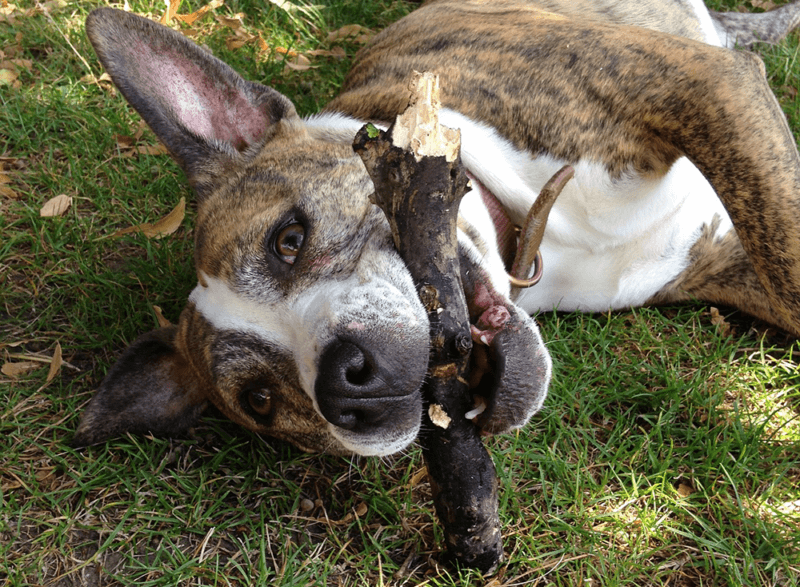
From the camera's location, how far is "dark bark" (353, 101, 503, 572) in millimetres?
2123

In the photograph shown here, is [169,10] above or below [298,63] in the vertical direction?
above

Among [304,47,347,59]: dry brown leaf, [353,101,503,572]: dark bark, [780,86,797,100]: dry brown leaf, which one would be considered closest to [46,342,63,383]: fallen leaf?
[353,101,503,572]: dark bark

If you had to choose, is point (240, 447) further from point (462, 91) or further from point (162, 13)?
point (162, 13)

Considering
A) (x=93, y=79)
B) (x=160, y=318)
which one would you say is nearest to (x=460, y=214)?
(x=160, y=318)

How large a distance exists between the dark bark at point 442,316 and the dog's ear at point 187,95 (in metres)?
1.21

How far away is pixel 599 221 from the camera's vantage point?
3.12 metres

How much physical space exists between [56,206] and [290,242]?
2.10 metres

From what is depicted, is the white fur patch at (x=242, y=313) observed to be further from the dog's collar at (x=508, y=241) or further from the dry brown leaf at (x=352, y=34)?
the dry brown leaf at (x=352, y=34)

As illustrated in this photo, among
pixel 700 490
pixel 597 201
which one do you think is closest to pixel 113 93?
pixel 597 201

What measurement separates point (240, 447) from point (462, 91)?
69.1 inches

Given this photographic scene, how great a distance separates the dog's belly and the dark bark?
589 mm

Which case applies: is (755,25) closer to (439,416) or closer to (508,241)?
(508,241)

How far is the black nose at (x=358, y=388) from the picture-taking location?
82.2 inches

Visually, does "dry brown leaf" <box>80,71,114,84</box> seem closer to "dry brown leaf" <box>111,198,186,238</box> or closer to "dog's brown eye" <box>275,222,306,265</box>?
"dry brown leaf" <box>111,198,186,238</box>
